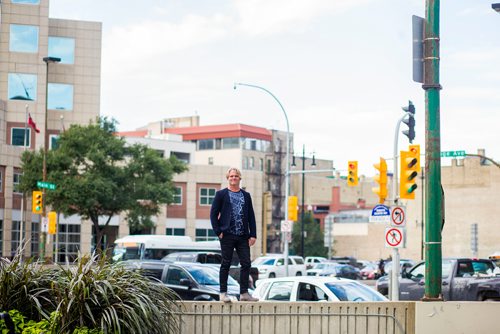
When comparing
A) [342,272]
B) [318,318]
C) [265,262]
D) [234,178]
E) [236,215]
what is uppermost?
[234,178]

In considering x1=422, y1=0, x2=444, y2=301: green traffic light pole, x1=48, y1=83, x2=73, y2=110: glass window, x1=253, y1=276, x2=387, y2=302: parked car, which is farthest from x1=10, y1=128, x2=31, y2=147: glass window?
x1=422, y1=0, x2=444, y2=301: green traffic light pole

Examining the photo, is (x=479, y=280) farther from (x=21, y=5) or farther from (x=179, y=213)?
(x=179, y=213)

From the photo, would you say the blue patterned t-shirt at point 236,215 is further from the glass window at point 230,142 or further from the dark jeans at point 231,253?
the glass window at point 230,142

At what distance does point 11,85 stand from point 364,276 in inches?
1257

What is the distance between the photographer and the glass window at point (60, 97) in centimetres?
7569

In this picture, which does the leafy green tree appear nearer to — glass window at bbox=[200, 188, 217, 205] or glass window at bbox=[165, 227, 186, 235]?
glass window at bbox=[200, 188, 217, 205]

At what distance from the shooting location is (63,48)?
7619cm

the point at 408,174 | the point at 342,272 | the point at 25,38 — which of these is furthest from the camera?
the point at 25,38

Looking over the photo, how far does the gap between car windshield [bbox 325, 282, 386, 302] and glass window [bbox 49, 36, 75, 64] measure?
61.4 m

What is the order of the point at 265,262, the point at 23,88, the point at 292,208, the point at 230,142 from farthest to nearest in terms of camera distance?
the point at 230,142, the point at 23,88, the point at 265,262, the point at 292,208

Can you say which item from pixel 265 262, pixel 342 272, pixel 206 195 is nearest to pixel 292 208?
pixel 265 262

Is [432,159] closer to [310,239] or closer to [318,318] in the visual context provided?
[318,318]

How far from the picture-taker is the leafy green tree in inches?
4321

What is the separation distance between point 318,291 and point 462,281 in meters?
8.19
